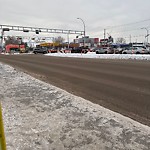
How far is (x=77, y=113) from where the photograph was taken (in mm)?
6043

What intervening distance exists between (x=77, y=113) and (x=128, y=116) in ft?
3.99

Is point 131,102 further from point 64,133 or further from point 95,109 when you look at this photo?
point 64,133

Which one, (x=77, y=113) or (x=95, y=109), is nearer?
(x=77, y=113)

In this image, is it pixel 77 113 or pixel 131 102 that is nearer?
pixel 77 113

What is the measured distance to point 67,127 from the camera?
507cm

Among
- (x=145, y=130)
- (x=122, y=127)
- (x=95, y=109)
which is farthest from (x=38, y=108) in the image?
(x=145, y=130)

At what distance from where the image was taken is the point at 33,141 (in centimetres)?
439

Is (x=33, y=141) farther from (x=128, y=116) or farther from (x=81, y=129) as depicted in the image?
(x=128, y=116)

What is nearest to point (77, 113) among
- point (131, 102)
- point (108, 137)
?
point (108, 137)

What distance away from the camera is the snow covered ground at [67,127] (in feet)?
13.8

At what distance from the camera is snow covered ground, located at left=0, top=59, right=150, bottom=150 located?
Answer: 166 inches

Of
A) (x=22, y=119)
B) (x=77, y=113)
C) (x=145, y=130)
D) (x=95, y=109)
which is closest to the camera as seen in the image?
(x=145, y=130)

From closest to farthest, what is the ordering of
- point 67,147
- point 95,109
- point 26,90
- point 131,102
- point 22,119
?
point 67,147 < point 22,119 < point 95,109 < point 131,102 < point 26,90

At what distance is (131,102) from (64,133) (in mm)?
3392
